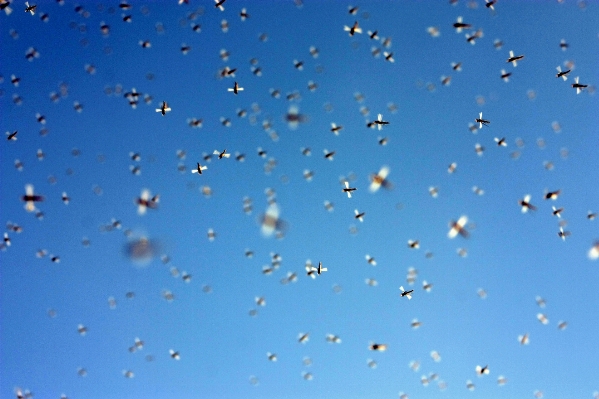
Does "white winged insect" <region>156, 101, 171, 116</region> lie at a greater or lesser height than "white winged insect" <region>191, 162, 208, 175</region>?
greater

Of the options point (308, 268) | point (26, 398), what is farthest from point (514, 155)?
point (26, 398)

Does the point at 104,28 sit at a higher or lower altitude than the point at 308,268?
higher

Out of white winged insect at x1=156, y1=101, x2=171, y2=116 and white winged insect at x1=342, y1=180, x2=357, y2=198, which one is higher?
white winged insect at x1=156, y1=101, x2=171, y2=116

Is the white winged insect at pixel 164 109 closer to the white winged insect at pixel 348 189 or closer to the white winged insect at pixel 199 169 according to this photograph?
the white winged insect at pixel 199 169

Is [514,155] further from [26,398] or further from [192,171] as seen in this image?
[26,398]

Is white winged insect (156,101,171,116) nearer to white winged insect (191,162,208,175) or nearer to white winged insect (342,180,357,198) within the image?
white winged insect (191,162,208,175)

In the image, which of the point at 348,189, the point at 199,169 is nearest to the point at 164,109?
the point at 199,169

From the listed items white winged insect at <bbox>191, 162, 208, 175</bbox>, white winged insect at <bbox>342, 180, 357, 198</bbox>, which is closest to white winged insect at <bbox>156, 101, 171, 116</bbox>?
white winged insect at <bbox>191, 162, 208, 175</bbox>

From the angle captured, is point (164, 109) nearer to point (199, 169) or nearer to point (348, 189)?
point (199, 169)

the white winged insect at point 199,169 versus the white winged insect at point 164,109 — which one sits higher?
the white winged insect at point 164,109

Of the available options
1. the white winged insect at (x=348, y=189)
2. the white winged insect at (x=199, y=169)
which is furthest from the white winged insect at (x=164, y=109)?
the white winged insect at (x=348, y=189)

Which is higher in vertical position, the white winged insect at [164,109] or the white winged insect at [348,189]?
the white winged insect at [164,109]
